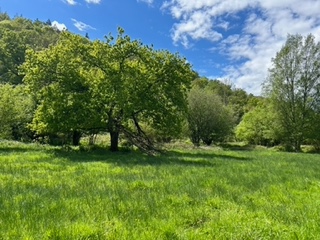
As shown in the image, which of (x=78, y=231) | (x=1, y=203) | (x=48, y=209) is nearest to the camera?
(x=78, y=231)

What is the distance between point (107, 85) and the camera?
27938 millimetres

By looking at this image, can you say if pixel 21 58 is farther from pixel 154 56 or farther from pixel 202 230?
pixel 202 230

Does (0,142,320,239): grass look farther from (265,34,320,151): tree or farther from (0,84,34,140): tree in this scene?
(265,34,320,151): tree

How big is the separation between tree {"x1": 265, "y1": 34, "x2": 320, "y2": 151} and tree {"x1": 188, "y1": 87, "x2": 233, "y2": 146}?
1152 centimetres

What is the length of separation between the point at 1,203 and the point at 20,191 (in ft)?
5.48

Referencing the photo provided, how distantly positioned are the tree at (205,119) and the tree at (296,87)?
1152 cm

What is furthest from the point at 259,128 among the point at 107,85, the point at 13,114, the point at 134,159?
the point at 134,159

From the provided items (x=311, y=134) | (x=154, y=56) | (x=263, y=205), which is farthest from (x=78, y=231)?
(x=311, y=134)

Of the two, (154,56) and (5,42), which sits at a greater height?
(5,42)

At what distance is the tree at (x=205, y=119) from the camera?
65812 millimetres

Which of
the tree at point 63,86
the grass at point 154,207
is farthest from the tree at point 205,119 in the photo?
the grass at point 154,207

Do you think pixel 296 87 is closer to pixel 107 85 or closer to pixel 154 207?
pixel 107 85

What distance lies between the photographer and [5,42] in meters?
113

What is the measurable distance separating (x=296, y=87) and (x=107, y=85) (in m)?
42.6
